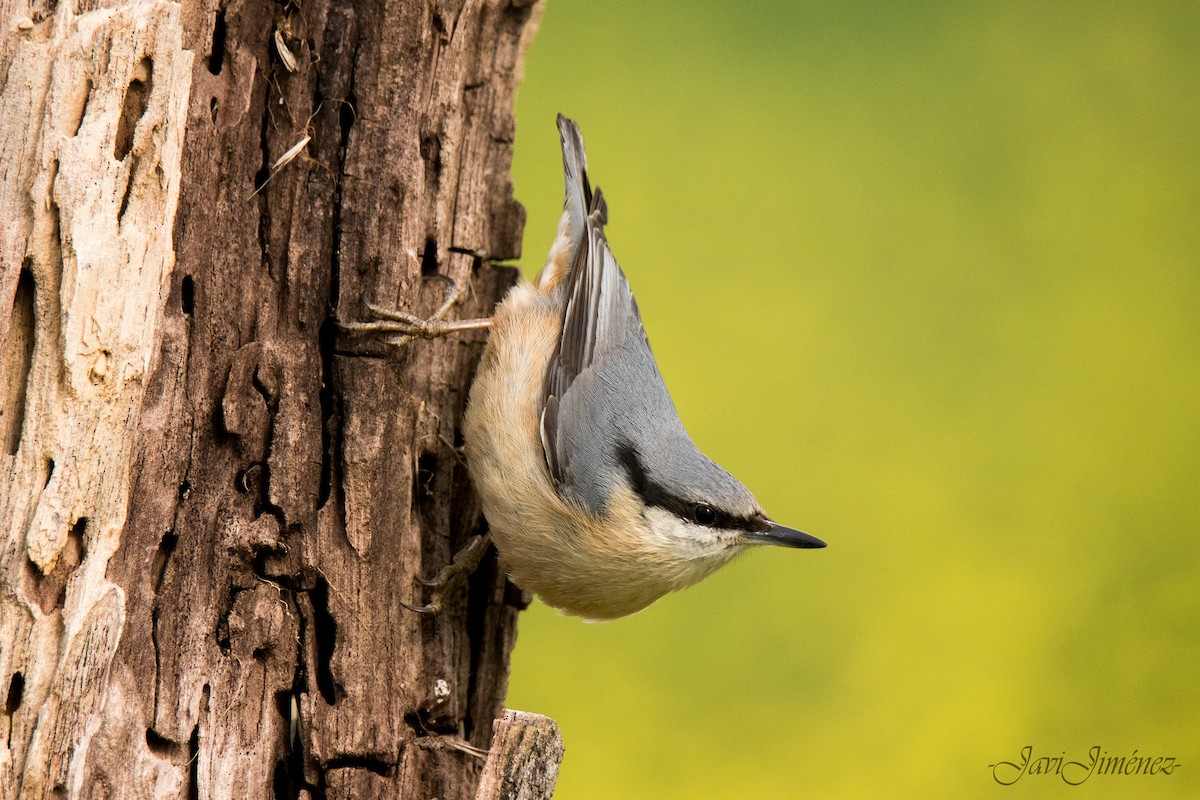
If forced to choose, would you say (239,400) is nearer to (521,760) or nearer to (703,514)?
(521,760)

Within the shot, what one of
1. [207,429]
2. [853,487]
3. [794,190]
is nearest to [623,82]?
[794,190]

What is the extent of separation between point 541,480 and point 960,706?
47.5 inches

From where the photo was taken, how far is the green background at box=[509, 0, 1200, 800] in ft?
8.61

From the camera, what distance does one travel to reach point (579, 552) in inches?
88.7

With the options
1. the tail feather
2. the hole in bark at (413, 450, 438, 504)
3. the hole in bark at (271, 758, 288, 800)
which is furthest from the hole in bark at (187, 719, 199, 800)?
the tail feather

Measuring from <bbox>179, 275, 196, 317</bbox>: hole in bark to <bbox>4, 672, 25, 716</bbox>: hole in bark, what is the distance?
23.9 inches

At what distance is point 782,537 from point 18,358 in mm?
1439

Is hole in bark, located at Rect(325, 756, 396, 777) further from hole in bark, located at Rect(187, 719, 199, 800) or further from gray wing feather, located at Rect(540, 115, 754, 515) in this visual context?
gray wing feather, located at Rect(540, 115, 754, 515)

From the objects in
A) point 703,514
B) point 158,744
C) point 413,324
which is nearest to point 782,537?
point 703,514

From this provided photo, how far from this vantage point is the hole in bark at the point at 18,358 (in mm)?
1571

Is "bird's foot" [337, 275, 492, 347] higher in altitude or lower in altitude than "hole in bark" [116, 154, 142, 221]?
lower

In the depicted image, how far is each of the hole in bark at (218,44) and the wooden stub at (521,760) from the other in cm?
120

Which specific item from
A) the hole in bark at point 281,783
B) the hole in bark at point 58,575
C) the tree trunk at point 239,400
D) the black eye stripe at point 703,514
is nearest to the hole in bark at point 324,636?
the tree trunk at point 239,400

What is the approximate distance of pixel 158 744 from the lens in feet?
5.56
